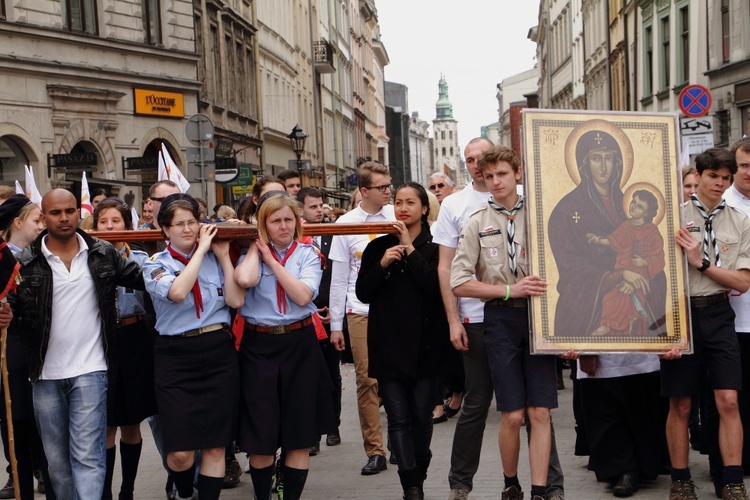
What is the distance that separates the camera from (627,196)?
21.5 ft

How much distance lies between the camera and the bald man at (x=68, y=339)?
6125 millimetres

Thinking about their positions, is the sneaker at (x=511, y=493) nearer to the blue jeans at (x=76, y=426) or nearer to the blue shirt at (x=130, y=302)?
the blue jeans at (x=76, y=426)

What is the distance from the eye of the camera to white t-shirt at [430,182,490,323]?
7004 mm

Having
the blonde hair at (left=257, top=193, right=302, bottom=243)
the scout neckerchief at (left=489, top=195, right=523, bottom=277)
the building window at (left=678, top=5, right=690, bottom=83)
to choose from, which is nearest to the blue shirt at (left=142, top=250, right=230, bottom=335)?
the blonde hair at (left=257, top=193, right=302, bottom=243)

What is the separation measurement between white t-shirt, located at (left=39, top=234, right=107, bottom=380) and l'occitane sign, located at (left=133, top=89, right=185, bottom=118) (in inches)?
822

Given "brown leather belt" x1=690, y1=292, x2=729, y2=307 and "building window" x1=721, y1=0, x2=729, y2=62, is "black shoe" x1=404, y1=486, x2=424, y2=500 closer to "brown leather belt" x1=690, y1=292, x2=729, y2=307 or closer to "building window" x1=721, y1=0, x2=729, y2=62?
"brown leather belt" x1=690, y1=292, x2=729, y2=307

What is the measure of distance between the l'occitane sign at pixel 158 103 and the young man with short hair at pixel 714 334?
21264 mm

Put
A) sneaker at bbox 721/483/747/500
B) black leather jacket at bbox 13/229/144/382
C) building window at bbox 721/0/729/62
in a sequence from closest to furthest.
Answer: black leather jacket at bbox 13/229/144/382 → sneaker at bbox 721/483/747/500 → building window at bbox 721/0/729/62

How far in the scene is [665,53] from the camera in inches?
1452

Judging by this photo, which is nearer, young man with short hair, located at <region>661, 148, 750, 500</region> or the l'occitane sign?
young man with short hair, located at <region>661, 148, 750, 500</region>

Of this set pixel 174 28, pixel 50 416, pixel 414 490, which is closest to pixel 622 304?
pixel 414 490

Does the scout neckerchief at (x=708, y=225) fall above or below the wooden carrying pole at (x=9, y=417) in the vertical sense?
above

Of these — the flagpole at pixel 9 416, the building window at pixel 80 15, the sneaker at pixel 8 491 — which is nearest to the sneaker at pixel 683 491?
the flagpole at pixel 9 416

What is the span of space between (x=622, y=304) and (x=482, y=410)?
42.3 inches
